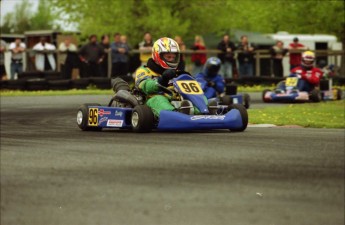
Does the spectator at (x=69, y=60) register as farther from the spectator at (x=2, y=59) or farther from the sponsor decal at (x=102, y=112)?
the sponsor decal at (x=102, y=112)

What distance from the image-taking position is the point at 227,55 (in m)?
28.1

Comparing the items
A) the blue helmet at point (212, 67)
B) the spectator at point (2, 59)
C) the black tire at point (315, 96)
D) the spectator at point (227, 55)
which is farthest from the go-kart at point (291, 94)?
the spectator at point (2, 59)

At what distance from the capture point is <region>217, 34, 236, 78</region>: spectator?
27.9 m

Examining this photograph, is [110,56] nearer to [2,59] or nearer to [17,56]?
[17,56]

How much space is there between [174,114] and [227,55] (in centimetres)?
1599

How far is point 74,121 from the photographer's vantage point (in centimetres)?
1606

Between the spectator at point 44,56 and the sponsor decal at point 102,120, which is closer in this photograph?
the sponsor decal at point 102,120

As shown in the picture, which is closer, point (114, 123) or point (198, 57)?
point (114, 123)

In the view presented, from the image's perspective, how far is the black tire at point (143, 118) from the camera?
1231cm

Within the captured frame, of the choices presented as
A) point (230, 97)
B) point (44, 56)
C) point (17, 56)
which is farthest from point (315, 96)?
point (44, 56)

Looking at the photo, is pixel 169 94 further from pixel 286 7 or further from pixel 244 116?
pixel 286 7

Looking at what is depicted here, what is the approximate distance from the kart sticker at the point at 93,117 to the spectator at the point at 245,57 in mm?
15896

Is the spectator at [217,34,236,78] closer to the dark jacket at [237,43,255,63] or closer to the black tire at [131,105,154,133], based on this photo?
the dark jacket at [237,43,255,63]

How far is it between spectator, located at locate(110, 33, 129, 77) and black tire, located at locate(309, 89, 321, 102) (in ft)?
23.2
